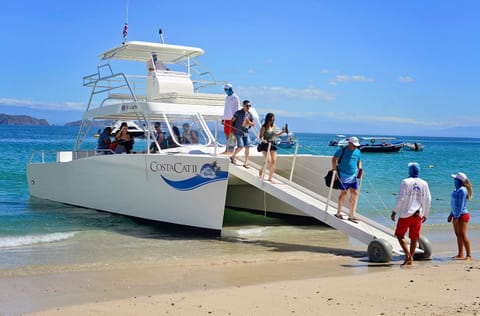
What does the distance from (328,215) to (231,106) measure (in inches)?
137

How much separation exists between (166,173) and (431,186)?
17874mm

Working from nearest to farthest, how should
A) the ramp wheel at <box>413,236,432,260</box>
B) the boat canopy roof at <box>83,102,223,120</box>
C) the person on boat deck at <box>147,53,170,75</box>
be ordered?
the ramp wheel at <box>413,236,432,260</box>
the boat canopy roof at <box>83,102,223,120</box>
the person on boat deck at <box>147,53,170,75</box>

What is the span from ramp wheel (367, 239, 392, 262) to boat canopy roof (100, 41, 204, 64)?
845 centimetres

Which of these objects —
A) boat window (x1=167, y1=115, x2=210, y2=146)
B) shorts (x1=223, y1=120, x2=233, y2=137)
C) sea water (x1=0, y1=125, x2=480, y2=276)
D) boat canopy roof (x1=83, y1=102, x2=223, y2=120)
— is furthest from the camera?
boat window (x1=167, y1=115, x2=210, y2=146)

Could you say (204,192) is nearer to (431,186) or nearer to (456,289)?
(456,289)

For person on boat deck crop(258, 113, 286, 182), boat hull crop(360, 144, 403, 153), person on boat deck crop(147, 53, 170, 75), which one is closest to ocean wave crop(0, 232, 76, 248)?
person on boat deck crop(258, 113, 286, 182)

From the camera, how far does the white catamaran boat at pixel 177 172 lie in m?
11.4

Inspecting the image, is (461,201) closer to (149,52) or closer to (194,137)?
(194,137)

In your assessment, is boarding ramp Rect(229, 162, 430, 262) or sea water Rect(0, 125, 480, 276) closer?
boarding ramp Rect(229, 162, 430, 262)

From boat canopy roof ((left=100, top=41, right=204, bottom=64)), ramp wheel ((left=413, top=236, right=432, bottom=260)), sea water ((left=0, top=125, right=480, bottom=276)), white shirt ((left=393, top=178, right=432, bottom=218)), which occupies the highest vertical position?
boat canopy roof ((left=100, top=41, right=204, bottom=64))

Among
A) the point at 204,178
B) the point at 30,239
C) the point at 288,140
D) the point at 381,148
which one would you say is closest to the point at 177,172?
the point at 204,178

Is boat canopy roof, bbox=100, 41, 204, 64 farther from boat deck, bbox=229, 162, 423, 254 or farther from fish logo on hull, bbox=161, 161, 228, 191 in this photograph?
fish logo on hull, bbox=161, 161, 228, 191

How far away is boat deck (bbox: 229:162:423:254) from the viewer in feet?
33.2

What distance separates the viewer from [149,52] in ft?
52.3
